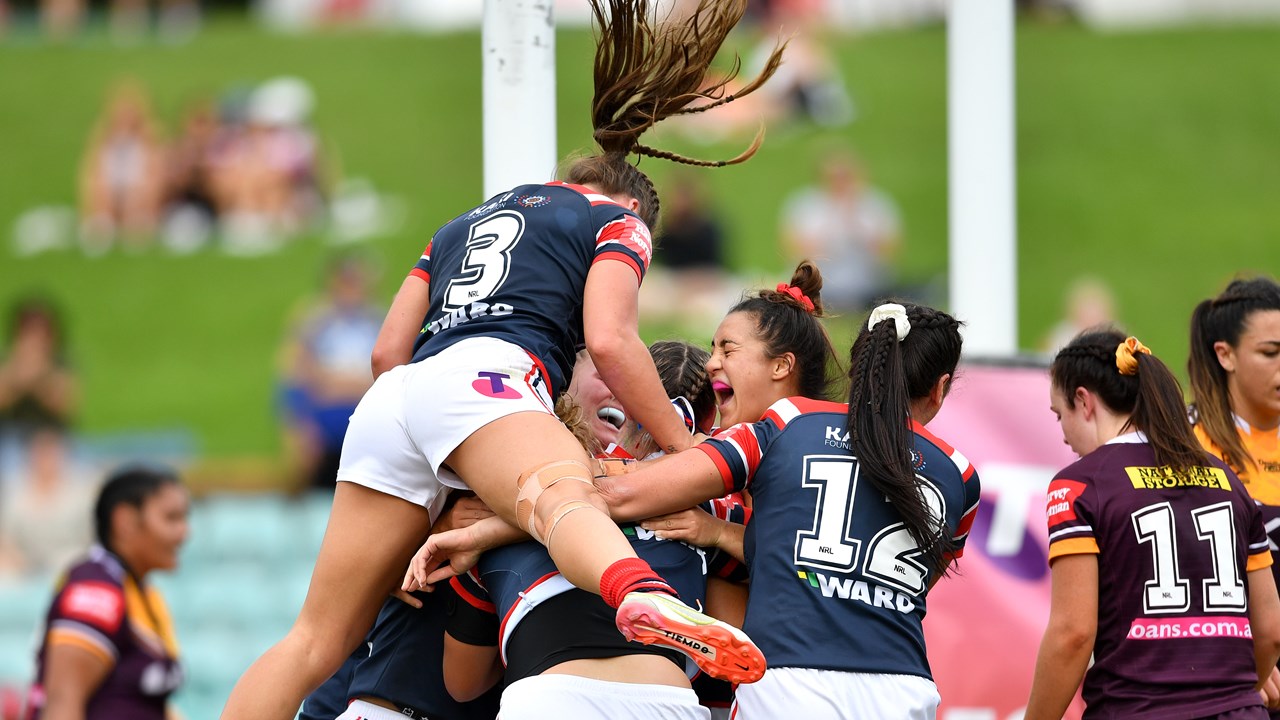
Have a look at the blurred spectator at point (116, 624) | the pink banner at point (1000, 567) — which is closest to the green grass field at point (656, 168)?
the blurred spectator at point (116, 624)

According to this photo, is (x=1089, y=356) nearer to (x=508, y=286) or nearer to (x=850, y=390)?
(x=850, y=390)

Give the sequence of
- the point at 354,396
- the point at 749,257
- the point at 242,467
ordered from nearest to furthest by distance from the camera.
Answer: the point at 354,396 → the point at 242,467 → the point at 749,257

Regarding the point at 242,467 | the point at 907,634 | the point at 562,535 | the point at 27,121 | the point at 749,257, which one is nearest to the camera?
the point at 562,535

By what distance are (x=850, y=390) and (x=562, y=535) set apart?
2.55 ft

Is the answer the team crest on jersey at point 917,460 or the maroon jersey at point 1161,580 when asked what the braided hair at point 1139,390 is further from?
the team crest on jersey at point 917,460

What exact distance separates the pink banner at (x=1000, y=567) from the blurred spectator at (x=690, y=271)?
9.96 meters

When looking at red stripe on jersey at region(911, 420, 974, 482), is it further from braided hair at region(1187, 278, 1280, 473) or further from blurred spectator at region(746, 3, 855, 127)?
blurred spectator at region(746, 3, 855, 127)

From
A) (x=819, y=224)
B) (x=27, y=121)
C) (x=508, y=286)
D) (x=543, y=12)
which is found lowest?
(x=508, y=286)

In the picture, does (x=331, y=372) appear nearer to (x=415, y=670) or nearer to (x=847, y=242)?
(x=847, y=242)

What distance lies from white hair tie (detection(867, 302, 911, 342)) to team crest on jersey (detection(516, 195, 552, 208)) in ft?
2.80

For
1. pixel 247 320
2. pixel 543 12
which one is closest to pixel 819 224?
pixel 247 320

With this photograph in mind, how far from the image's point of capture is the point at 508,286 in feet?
11.4

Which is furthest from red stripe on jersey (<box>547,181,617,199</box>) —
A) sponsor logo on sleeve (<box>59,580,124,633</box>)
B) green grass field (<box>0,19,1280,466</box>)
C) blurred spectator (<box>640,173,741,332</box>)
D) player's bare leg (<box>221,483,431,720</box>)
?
green grass field (<box>0,19,1280,466</box>)

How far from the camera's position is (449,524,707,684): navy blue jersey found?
121 inches
